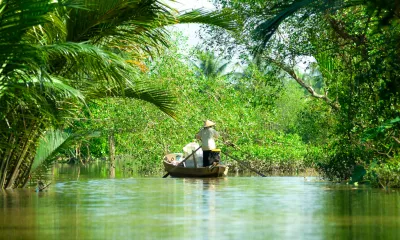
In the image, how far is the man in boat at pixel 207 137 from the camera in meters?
28.4

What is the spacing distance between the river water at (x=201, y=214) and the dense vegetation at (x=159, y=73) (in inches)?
57.4

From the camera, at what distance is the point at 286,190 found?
1919 centimetres

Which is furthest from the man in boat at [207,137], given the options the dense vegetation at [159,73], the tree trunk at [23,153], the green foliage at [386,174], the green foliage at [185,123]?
the tree trunk at [23,153]

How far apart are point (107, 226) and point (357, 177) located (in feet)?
36.5

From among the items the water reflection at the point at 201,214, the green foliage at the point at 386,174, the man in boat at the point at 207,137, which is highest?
the man in boat at the point at 207,137

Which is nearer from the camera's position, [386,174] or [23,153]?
[23,153]

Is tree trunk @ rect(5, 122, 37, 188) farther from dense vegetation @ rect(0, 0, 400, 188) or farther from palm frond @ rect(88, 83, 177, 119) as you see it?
palm frond @ rect(88, 83, 177, 119)

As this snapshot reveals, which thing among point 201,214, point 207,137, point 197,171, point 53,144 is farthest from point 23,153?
point 207,137

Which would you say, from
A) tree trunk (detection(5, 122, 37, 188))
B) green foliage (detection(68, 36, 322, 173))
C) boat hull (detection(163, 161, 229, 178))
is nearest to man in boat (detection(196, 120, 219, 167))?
boat hull (detection(163, 161, 229, 178))

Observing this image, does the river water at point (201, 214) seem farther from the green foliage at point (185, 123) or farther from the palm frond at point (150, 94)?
the green foliage at point (185, 123)

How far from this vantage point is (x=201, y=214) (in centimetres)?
1241

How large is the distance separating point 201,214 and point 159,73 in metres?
25.4

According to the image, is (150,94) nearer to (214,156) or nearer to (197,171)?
(197,171)

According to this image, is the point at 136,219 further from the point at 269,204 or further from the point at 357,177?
the point at 357,177
